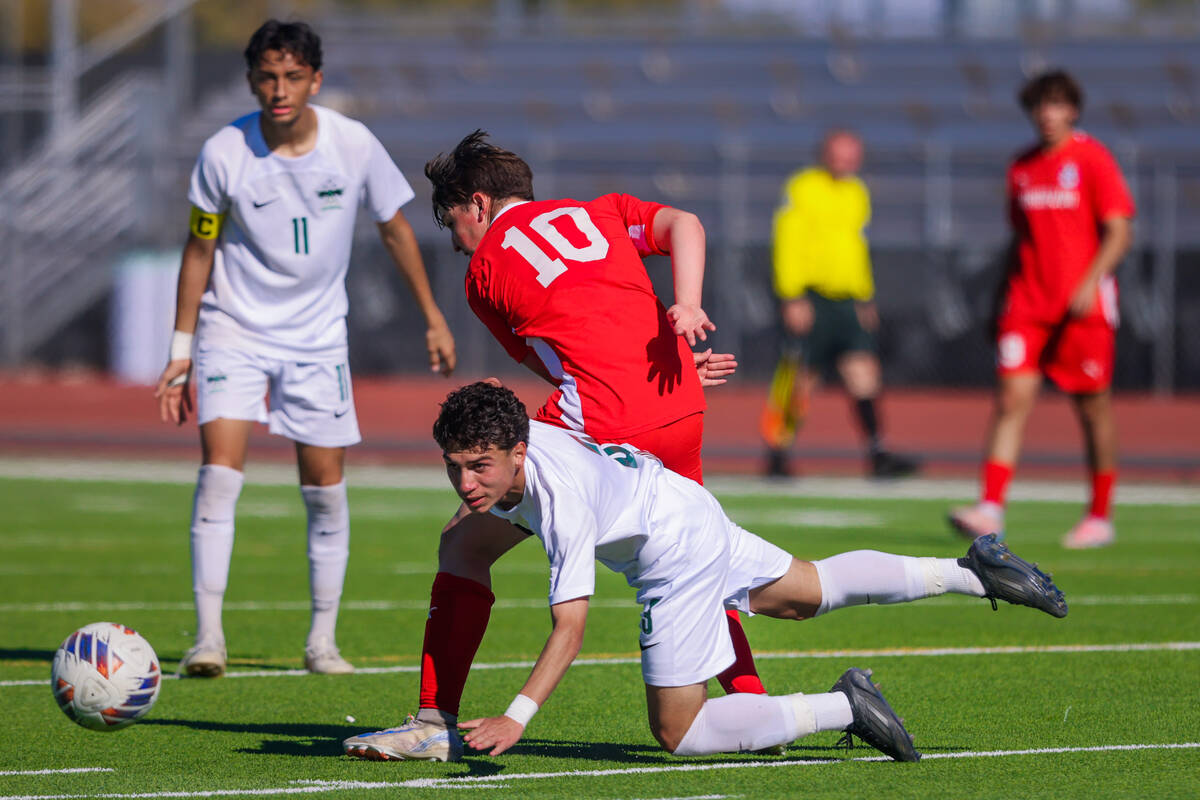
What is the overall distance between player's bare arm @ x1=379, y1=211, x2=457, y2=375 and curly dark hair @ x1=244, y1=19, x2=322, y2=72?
70cm

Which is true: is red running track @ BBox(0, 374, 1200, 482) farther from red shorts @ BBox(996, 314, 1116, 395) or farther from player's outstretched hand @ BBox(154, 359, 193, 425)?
player's outstretched hand @ BBox(154, 359, 193, 425)

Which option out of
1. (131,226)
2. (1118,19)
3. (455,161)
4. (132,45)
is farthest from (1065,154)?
(132,45)

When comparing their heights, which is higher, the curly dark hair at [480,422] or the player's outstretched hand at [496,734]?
the curly dark hair at [480,422]

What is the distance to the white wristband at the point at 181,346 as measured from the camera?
6.14 meters

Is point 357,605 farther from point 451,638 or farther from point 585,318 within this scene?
point 585,318

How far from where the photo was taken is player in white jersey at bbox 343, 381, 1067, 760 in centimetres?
417

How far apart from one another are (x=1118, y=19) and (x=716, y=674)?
2587 centimetres

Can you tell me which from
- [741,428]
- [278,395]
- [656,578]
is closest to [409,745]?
[656,578]

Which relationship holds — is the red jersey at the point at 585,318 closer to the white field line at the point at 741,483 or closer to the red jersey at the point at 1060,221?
the red jersey at the point at 1060,221

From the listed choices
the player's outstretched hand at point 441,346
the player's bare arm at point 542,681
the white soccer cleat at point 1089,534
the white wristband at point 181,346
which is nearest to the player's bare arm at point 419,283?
the player's outstretched hand at point 441,346

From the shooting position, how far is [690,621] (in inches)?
172

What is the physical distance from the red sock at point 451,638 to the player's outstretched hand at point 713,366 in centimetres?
88

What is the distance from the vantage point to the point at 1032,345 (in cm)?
961

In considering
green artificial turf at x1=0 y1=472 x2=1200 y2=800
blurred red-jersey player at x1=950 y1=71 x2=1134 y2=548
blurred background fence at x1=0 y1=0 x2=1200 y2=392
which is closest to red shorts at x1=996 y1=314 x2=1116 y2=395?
blurred red-jersey player at x1=950 y1=71 x2=1134 y2=548
